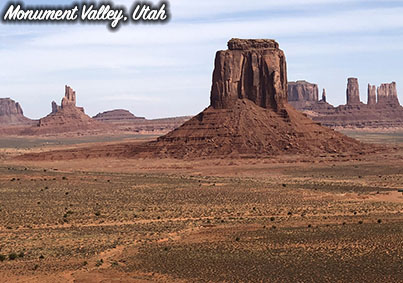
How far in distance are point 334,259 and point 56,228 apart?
17572mm

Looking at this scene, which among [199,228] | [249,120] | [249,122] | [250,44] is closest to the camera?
[199,228]

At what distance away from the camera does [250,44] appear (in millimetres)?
108188

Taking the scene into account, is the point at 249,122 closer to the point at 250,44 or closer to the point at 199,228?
the point at 250,44

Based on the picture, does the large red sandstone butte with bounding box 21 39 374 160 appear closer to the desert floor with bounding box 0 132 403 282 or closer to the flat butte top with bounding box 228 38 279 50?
the flat butte top with bounding box 228 38 279 50

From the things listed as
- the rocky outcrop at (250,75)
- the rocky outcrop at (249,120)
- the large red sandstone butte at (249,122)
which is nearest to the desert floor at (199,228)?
the large red sandstone butte at (249,122)

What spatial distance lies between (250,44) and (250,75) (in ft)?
17.1

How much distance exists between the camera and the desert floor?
29.9 meters

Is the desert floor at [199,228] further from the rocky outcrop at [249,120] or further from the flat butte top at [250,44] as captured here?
the flat butte top at [250,44]

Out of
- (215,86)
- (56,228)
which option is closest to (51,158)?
(215,86)

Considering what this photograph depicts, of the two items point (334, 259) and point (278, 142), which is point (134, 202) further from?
point (278, 142)

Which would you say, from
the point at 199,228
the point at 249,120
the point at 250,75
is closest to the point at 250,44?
the point at 250,75

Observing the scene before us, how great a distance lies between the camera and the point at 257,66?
350 ft

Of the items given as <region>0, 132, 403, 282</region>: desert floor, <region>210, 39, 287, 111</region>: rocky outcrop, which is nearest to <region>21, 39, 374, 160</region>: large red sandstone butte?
<region>210, 39, 287, 111</region>: rocky outcrop

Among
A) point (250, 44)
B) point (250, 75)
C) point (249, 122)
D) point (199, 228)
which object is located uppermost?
point (250, 44)
